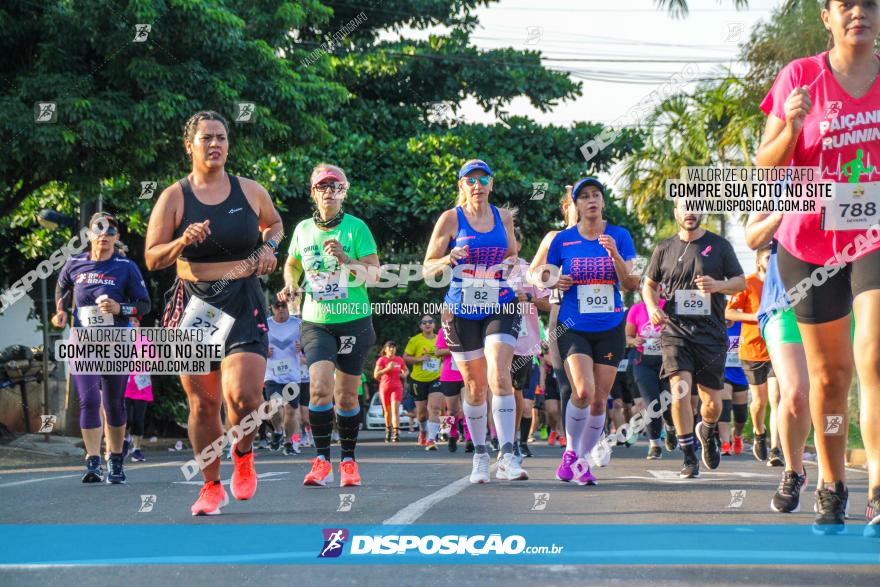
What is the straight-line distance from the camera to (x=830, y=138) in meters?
5.53

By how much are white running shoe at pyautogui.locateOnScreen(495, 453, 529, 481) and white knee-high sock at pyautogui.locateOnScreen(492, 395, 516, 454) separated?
0.26 ft

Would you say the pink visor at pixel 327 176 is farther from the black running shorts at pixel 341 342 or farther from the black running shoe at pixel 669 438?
the black running shoe at pixel 669 438

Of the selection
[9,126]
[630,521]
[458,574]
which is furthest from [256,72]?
[458,574]

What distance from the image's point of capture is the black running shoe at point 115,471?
34.9 feet

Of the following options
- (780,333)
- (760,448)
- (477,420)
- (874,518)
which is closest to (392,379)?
(760,448)

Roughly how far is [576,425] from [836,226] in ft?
15.9

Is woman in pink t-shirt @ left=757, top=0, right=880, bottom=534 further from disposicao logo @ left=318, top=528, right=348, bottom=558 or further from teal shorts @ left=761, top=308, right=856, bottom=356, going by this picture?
disposicao logo @ left=318, top=528, right=348, bottom=558

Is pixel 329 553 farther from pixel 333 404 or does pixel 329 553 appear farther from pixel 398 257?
pixel 398 257

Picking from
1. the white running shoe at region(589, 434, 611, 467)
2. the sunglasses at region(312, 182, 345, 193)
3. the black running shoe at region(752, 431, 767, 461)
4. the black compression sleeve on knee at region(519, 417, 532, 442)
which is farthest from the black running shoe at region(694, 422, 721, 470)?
the black compression sleeve on knee at region(519, 417, 532, 442)

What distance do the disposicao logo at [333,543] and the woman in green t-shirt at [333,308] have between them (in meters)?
3.31

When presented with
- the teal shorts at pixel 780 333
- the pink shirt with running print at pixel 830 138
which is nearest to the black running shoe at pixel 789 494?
the teal shorts at pixel 780 333

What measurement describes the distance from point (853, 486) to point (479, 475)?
2.75m

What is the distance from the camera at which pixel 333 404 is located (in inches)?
384

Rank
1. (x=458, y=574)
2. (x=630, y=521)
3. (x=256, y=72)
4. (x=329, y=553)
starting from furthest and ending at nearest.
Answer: (x=256, y=72), (x=630, y=521), (x=329, y=553), (x=458, y=574)
